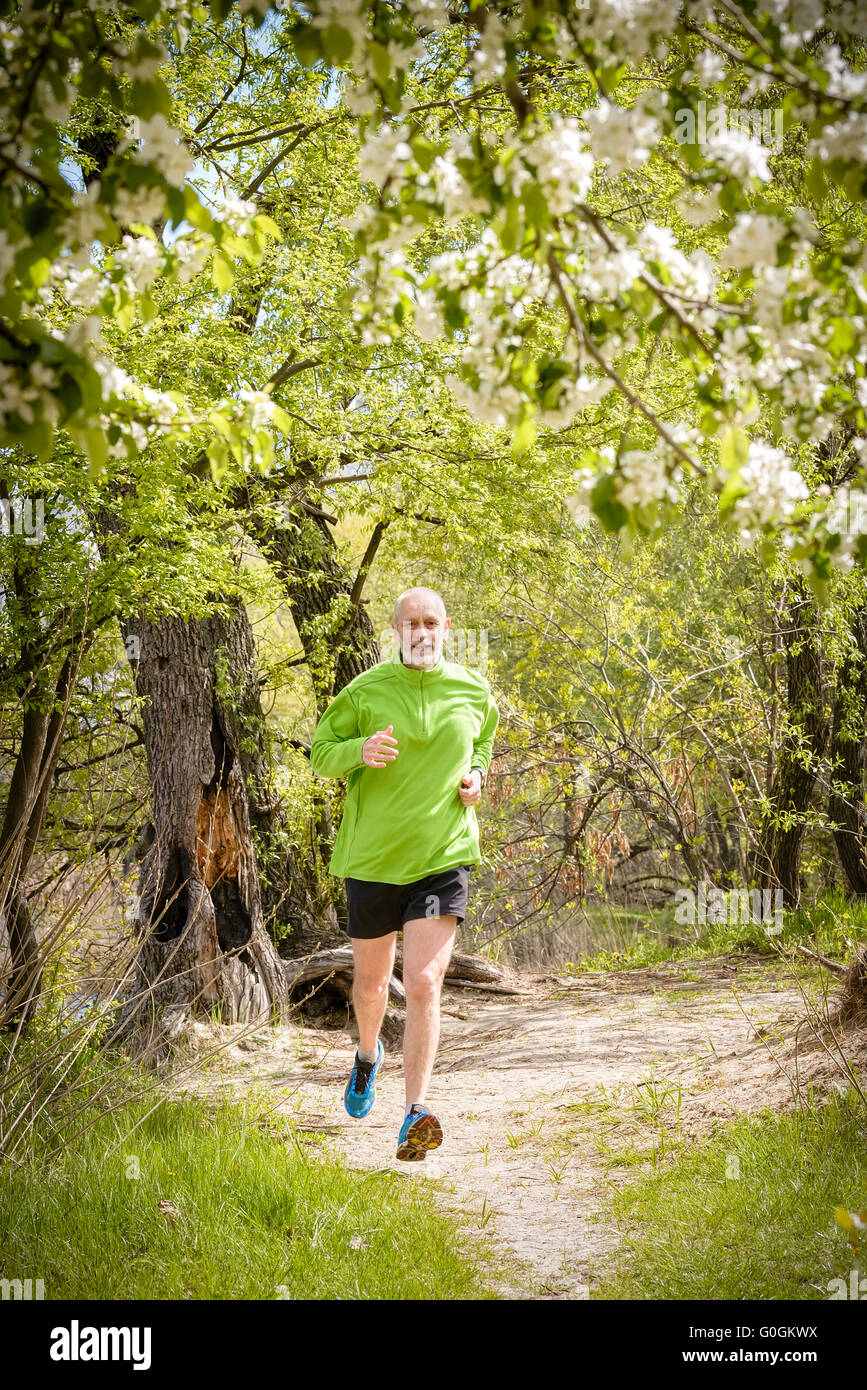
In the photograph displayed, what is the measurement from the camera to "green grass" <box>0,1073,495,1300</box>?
324 centimetres

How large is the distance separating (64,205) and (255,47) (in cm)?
678

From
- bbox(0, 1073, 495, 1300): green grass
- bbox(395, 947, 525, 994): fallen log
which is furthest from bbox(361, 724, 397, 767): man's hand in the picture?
bbox(395, 947, 525, 994): fallen log

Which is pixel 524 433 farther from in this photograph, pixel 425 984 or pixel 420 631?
pixel 425 984

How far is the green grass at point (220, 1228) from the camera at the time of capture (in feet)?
10.6

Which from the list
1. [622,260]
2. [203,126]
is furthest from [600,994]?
[622,260]

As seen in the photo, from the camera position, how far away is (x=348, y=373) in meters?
7.28

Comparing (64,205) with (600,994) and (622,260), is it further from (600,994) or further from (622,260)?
(600,994)

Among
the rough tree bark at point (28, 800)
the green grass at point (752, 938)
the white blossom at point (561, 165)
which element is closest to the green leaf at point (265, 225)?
the white blossom at point (561, 165)

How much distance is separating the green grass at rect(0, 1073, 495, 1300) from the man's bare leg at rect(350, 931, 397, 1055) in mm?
502

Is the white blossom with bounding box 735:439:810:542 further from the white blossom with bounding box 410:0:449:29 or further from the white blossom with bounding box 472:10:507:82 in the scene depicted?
the white blossom with bounding box 410:0:449:29

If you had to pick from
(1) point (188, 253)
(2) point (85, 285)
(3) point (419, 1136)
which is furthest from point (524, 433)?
(3) point (419, 1136)

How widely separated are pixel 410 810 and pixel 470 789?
24 centimetres

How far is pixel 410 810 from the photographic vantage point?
4.20 meters

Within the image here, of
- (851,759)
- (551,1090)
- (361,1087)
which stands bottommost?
(551,1090)
